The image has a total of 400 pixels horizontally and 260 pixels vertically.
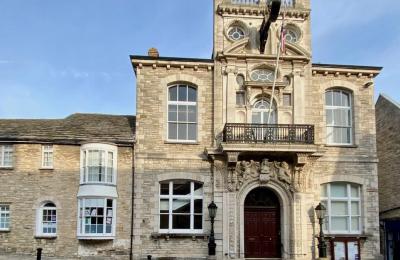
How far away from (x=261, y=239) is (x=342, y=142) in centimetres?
530

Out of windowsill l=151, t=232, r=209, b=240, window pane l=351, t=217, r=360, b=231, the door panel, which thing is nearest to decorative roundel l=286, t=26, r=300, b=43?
the door panel

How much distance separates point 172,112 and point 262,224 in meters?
5.75

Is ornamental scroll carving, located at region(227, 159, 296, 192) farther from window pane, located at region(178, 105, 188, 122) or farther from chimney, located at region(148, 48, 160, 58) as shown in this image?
chimney, located at region(148, 48, 160, 58)

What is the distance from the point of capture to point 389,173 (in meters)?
24.4

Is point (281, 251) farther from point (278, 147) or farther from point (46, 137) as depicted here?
point (46, 137)

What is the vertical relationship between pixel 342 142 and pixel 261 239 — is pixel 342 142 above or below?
above

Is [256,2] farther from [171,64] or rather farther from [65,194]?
[65,194]

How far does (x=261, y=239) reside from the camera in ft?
68.2

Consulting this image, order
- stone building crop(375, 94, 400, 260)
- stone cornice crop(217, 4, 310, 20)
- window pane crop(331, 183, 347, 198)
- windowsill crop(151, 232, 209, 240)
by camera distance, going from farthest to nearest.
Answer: stone building crop(375, 94, 400, 260)
stone cornice crop(217, 4, 310, 20)
window pane crop(331, 183, 347, 198)
windowsill crop(151, 232, 209, 240)

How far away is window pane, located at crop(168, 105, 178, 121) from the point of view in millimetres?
21391

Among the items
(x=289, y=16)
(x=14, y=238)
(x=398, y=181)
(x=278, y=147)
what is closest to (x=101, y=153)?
(x=14, y=238)

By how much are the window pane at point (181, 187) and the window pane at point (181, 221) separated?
0.94 metres

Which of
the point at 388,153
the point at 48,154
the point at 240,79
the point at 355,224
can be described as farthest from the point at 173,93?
the point at 388,153

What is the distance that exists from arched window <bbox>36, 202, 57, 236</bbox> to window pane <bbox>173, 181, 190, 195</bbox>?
4685 mm
